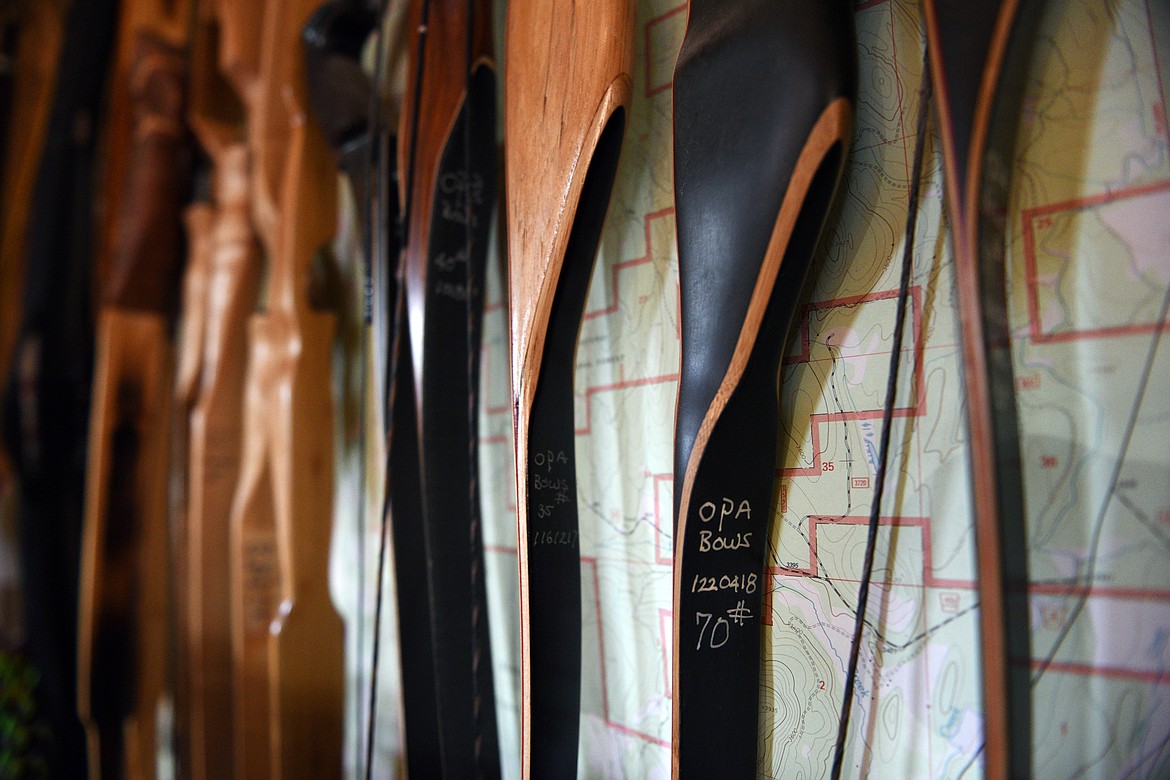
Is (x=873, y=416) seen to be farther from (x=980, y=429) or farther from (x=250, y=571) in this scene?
(x=250, y=571)

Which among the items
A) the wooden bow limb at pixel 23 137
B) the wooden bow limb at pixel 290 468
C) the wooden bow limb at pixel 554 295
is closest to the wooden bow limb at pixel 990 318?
the wooden bow limb at pixel 554 295

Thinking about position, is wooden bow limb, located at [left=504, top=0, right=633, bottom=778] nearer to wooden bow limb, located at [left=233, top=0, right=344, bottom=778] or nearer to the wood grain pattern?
the wood grain pattern

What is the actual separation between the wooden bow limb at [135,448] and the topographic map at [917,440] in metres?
0.87

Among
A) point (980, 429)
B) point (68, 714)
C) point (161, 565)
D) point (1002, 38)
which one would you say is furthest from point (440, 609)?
point (68, 714)

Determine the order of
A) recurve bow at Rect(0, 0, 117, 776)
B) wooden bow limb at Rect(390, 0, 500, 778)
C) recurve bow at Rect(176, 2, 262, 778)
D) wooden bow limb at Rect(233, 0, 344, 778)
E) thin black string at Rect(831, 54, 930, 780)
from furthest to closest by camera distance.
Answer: recurve bow at Rect(0, 0, 117, 776), recurve bow at Rect(176, 2, 262, 778), wooden bow limb at Rect(233, 0, 344, 778), wooden bow limb at Rect(390, 0, 500, 778), thin black string at Rect(831, 54, 930, 780)

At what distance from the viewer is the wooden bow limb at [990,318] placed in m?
0.37

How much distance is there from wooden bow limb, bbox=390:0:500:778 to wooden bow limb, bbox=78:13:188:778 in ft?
2.25

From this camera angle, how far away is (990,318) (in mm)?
400

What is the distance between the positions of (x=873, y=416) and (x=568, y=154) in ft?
1.06

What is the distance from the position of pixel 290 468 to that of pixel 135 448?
0.43 m

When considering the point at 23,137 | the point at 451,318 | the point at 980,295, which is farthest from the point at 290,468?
the point at 23,137

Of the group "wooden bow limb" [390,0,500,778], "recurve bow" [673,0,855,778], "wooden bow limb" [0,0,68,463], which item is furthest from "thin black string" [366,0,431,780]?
"wooden bow limb" [0,0,68,463]

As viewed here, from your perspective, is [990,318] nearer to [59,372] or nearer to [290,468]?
[290,468]

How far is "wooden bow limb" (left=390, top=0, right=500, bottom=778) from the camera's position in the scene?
711 millimetres
